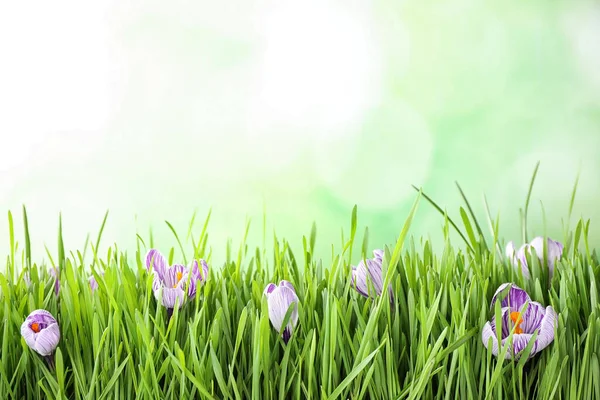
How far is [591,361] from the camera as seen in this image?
454mm

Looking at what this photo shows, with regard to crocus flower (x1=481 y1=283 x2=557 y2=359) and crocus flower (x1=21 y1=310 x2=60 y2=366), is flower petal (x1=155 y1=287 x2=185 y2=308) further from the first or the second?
crocus flower (x1=481 y1=283 x2=557 y2=359)

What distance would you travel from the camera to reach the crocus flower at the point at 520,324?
46 centimetres

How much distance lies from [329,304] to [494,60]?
231 centimetres

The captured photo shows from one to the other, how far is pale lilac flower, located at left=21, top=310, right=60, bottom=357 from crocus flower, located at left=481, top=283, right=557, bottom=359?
33cm

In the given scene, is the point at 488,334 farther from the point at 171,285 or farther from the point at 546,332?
the point at 171,285

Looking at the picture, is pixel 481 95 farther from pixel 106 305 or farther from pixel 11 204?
pixel 106 305

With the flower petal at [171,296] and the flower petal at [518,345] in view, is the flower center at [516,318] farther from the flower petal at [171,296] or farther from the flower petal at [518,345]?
the flower petal at [171,296]

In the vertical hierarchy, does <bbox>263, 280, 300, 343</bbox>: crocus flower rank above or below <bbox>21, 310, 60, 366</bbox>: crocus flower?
above

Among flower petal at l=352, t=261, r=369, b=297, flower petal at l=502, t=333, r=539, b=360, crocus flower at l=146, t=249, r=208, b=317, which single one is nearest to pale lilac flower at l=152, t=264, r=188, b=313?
crocus flower at l=146, t=249, r=208, b=317

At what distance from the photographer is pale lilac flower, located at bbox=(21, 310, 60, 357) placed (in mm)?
478

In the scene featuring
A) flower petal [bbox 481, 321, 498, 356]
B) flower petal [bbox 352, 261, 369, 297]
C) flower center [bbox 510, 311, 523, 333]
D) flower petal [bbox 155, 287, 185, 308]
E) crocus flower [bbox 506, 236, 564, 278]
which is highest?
crocus flower [bbox 506, 236, 564, 278]

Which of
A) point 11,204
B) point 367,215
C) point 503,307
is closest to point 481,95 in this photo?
point 367,215

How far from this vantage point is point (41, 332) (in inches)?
18.8

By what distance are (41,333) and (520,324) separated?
375mm
